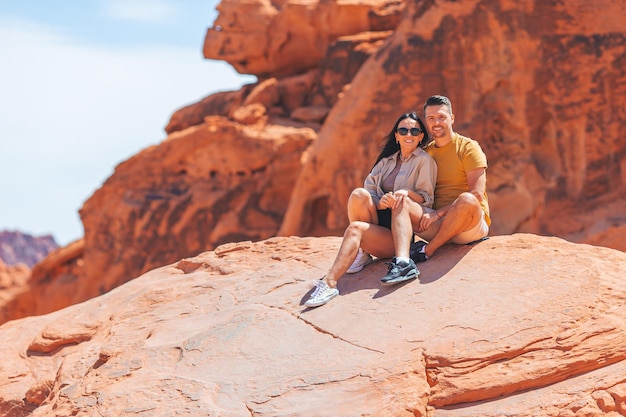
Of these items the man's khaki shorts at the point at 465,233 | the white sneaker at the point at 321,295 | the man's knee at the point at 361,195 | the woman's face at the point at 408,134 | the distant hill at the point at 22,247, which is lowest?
the distant hill at the point at 22,247

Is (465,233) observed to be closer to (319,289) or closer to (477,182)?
(477,182)

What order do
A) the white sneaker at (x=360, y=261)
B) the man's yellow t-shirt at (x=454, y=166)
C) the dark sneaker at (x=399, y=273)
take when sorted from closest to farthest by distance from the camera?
the dark sneaker at (x=399, y=273), the man's yellow t-shirt at (x=454, y=166), the white sneaker at (x=360, y=261)

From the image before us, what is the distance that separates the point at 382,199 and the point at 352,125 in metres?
7.45

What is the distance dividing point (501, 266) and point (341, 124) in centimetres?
771

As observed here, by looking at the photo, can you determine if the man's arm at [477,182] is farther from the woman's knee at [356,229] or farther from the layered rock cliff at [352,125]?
the layered rock cliff at [352,125]

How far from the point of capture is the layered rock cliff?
11.1 meters

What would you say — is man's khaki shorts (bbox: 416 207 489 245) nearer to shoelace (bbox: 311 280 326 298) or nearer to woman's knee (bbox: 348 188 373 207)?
woman's knee (bbox: 348 188 373 207)

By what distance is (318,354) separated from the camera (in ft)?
14.4

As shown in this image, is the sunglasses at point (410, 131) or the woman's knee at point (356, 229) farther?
the sunglasses at point (410, 131)

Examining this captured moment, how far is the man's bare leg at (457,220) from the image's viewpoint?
484cm

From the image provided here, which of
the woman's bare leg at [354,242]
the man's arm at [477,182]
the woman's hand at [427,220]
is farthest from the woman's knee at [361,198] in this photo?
the man's arm at [477,182]

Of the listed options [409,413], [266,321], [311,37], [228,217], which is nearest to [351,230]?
[266,321]

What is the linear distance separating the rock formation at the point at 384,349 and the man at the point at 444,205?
11 cm

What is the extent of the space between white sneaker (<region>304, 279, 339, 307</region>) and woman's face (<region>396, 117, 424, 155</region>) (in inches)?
38.1
